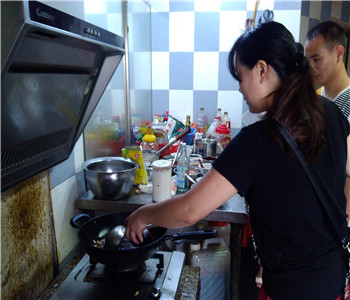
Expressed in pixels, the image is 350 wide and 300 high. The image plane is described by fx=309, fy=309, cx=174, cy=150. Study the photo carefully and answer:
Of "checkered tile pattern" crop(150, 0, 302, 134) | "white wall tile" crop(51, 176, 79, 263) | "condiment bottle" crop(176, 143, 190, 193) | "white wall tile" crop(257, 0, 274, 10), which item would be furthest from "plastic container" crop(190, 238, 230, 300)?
"white wall tile" crop(257, 0, 274, 10)

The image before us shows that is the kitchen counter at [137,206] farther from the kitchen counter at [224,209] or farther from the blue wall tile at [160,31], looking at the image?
the blue wall tile at [160,31]

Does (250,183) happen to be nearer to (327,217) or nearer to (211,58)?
(327,217)

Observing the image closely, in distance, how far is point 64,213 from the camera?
127cm

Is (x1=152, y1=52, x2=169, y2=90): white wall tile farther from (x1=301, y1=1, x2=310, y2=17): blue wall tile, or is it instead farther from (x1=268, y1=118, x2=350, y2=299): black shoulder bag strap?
(x1=268, y1=118, x2=350, y2=299): black shoulder bag strap

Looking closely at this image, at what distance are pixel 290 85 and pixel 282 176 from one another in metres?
0.24

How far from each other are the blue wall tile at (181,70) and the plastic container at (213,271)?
1523mm

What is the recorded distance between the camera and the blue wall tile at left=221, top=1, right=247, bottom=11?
2541 millimetres

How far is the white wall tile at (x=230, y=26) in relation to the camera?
2.56 m

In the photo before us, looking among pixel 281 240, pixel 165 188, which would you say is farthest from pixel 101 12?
pixel 281 240

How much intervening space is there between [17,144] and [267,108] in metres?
0.67

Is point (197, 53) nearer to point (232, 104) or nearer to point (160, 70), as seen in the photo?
point (160, 70)

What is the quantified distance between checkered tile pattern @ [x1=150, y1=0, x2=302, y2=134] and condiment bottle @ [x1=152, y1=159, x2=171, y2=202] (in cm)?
147

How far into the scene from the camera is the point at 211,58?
8.75 ft

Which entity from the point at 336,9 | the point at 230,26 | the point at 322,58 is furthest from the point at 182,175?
the point at 336,9
